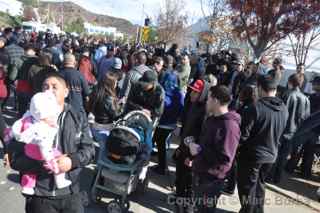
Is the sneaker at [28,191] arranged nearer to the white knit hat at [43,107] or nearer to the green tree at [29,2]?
the white knit hat at [43,107]

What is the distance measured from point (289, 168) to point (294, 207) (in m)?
1.97

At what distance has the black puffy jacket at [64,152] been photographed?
3.02m

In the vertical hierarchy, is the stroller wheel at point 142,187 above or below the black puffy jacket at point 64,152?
below

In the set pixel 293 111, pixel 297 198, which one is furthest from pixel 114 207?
pixel 293 111

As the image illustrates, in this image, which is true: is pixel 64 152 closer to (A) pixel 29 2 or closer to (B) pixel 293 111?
(B) pixel 293 111

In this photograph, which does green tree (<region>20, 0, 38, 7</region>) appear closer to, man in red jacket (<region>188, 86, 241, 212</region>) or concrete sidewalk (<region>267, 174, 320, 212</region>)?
concrete sidewalk (<region>267, 174, 320, 212</region>)

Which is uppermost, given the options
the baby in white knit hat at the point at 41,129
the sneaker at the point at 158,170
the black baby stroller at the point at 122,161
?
the baby in white knit hat at the point at 41,129

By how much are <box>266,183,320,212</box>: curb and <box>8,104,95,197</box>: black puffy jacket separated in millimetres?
4868

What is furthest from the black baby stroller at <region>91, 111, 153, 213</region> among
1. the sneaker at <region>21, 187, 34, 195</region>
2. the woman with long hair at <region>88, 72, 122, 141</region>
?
the sneaker at <region>21, 187, 34, 195</region>

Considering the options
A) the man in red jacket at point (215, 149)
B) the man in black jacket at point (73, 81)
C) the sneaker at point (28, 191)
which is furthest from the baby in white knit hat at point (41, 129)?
the man in black jacket at point (73, 81)

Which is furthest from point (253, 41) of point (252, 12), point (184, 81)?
point (184, 81)

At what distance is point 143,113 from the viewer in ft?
19.2

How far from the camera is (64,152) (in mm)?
3121

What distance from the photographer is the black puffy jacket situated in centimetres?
302
